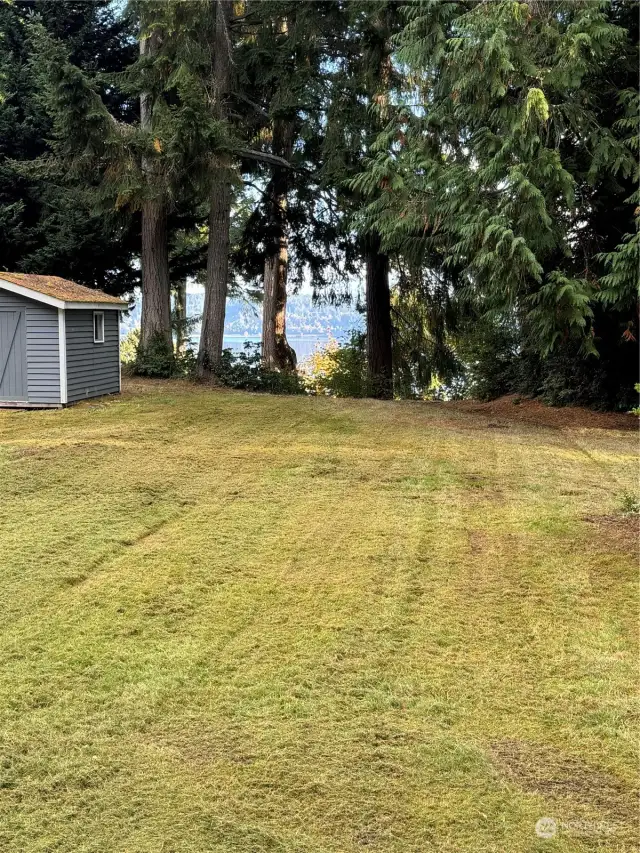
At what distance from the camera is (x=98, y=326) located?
43.7ft

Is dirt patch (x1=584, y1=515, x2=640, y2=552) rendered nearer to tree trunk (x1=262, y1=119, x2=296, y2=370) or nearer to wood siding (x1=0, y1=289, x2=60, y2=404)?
wood siding (x1=0, y1=289, x2=60, y2=404)

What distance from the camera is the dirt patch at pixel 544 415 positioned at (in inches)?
475

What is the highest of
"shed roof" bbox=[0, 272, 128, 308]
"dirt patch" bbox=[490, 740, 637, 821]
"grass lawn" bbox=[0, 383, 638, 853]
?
"shed roof" bbox=[0, 272, 128, 308]

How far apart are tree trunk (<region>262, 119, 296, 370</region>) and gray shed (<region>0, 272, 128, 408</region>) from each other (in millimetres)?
5691

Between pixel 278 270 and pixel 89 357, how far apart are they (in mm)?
8493

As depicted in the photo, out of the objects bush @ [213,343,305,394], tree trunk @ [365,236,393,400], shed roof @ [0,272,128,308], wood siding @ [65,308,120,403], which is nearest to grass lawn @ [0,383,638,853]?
shed roof @ [0,272,128,308]

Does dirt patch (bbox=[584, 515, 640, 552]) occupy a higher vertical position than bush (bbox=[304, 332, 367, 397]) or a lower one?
lower

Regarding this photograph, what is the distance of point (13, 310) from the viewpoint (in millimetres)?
11906

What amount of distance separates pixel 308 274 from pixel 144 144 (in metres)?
5.41

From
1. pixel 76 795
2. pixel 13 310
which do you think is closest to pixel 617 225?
pixel 13 310

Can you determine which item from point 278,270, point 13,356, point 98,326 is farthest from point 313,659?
point 278,270

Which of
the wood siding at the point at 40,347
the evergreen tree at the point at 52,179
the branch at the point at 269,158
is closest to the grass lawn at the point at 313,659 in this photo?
the wood siding at the point at 40,347

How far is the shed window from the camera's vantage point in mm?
13211

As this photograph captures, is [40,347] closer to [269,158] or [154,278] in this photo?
[154,278]
